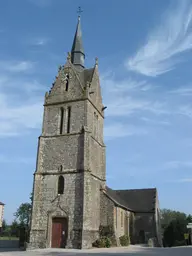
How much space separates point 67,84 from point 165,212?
71.0 metres

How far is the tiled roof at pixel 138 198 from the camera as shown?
39.3m

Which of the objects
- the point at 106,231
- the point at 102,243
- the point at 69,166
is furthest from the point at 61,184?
the point at 102,243

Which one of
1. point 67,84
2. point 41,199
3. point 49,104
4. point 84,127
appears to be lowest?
point 41,199

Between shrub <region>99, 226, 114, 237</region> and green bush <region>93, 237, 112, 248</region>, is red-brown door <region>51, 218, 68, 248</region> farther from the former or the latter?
shrub <region>99, 226, 114, 237</region>

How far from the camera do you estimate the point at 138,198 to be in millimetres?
41594

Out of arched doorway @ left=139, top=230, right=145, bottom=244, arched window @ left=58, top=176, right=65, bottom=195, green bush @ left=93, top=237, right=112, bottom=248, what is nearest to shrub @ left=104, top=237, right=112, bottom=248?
green bush @ left=93, top=237, right=112, bottom=248

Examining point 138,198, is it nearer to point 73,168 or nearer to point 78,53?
point 73,168

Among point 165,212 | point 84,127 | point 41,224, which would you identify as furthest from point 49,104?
point 165,212

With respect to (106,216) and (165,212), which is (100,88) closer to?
(106,216)

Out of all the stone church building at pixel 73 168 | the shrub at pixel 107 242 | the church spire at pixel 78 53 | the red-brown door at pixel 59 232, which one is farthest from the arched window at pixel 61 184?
the church spire at pixel 78 53

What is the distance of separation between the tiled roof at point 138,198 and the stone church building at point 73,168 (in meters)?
4.67

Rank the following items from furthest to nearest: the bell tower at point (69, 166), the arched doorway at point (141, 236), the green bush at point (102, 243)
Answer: the arched doorway at point (141, 236)
the green bush at point (102, 243)
the bell tower at point (69, 166)

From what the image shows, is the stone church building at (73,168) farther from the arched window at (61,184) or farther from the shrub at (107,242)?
the shrub at (107,242)

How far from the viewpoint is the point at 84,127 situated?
1115 inches
